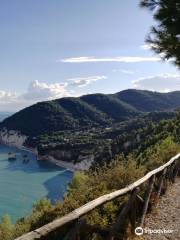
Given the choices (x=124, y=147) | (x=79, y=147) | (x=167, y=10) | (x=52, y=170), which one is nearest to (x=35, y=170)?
(x=52, y=170)

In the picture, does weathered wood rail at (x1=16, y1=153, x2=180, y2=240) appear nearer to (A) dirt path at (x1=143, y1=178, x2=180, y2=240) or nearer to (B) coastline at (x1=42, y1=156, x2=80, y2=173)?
(A) dirt path at (x1=143, y1=178, x2=180, y2=240)

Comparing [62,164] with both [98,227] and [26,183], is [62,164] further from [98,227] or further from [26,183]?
[98,227]

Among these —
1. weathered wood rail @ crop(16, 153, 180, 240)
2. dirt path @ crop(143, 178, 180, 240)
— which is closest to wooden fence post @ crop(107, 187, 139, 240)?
weathered wood rail @ crop(16, 153, 180, 240)

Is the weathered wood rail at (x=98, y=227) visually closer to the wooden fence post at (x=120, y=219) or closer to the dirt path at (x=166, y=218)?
the wooden fence post at (x=120, y=219)

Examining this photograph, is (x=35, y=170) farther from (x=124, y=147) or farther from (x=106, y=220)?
(x=106, y=220)

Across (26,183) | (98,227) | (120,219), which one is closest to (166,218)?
(120,219)

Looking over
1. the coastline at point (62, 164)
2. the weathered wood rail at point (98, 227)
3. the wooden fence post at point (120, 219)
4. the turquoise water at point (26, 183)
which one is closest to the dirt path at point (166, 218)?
the weathered wood rail at point (98, 227)
